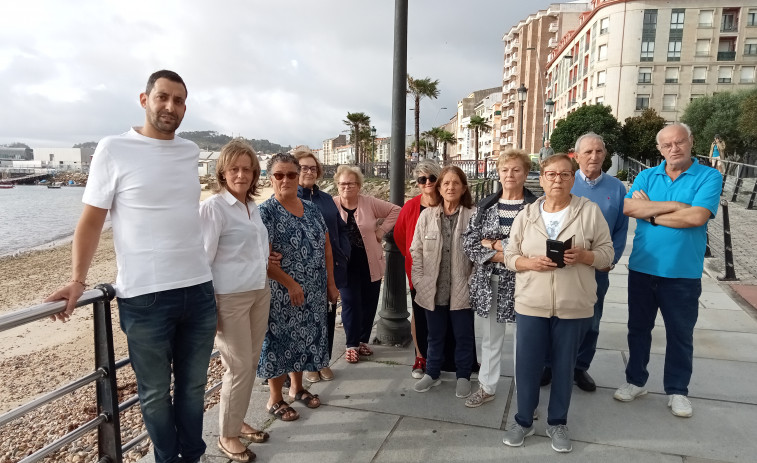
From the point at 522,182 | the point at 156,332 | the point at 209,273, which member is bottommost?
the point at 156,332

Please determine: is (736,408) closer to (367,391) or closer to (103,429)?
(367,391)

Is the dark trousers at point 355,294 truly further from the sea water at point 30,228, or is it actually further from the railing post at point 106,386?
the sea water at point 30,228

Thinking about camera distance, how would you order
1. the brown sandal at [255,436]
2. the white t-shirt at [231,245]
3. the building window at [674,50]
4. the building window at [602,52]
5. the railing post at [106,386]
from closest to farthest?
the railing post at [106,386]
the white t-shirt at [231,245]
the brown sandal at [255,436]
the building window at [674,50]
the building window at [602,52]

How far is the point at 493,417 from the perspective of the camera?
3.23 meters

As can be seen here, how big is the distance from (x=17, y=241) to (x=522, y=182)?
3345 cm

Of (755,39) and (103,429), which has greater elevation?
(755,39)

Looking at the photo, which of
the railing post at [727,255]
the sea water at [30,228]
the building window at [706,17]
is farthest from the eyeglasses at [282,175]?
the building window at [706,17]

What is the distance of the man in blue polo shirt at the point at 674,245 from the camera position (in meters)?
3.12

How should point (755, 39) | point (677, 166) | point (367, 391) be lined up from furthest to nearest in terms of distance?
1. point (755, 39)
2. point (367, 391)
3. point (677, 166)

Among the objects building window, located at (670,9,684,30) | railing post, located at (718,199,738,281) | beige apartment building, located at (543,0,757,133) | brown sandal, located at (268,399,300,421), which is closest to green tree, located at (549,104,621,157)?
beige apartment building, located at (543,0,757,133)

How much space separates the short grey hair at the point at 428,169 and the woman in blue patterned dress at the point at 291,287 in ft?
2.87

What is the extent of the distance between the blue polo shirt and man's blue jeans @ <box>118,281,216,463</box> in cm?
288

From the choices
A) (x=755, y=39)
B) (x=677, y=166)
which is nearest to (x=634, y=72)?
(x=755, y=39)

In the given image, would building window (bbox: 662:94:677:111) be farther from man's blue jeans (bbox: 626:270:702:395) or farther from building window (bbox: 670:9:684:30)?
man's blue jeans (bbox: 626:270:702:395)
